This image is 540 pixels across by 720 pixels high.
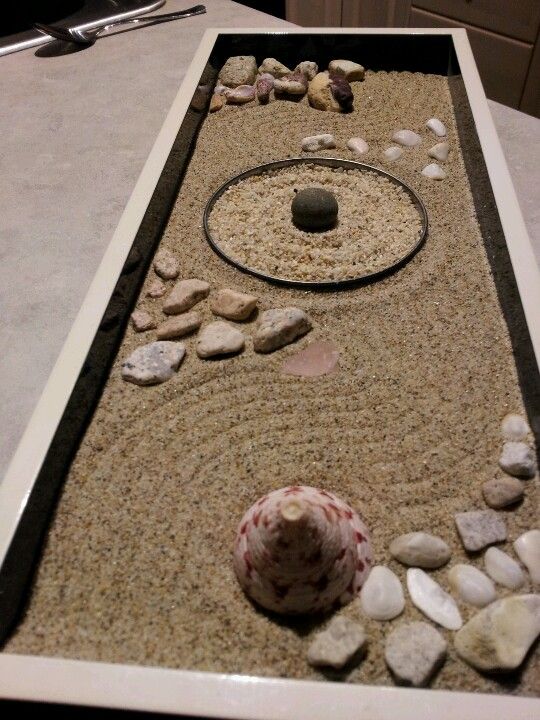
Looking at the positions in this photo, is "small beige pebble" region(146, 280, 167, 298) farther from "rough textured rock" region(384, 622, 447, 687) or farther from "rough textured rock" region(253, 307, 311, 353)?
"rough textured rock" region(384, 622, 447, 687)

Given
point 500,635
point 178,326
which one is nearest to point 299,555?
point 500,635

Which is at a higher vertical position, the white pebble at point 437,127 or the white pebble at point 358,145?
the white pebble at point 437,127

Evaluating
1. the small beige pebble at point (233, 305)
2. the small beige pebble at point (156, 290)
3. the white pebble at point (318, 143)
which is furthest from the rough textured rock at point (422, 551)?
the white pebble at point (318, 143)

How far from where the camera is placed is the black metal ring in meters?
0.98

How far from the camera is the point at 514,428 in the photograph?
757 mm

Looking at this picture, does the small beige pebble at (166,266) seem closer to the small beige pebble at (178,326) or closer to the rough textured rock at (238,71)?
the small beige pebble at (178,326)

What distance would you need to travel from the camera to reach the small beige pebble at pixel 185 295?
95 cm

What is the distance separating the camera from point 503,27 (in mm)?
1941

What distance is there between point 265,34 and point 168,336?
95cm

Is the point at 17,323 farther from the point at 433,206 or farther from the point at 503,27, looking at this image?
the point at 503,27

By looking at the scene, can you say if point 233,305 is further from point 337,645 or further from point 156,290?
point 337,645

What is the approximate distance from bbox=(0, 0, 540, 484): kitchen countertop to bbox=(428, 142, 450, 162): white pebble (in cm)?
12

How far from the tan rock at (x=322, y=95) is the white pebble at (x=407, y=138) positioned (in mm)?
170

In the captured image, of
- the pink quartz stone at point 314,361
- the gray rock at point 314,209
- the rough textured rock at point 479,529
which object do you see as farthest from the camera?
the gray rock at point 314,209
